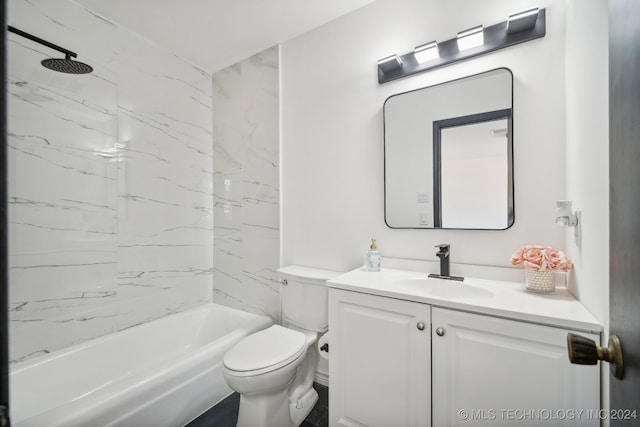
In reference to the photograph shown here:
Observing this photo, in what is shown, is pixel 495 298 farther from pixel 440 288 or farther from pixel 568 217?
pixel 568 217

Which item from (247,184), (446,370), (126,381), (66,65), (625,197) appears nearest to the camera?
(625,197)

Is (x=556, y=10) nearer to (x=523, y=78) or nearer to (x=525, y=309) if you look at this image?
(x=523, y=78)

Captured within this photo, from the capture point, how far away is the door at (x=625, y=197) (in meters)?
0.41

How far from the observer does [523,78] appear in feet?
4.47

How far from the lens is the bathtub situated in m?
1.24

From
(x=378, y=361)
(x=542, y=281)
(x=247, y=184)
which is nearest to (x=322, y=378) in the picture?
(x=378, y=361)

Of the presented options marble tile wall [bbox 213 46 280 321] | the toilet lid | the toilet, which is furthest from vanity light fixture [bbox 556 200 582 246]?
marble tile wall [bbox 213 46 280 321]

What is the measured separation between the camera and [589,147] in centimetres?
98

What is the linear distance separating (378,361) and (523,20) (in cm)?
176

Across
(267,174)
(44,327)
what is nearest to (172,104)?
(267,174)

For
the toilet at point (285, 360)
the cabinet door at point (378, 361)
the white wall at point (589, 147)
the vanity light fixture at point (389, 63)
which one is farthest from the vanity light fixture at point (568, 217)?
the toilet at point (285, 360)

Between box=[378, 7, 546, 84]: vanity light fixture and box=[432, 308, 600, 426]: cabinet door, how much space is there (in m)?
1.34

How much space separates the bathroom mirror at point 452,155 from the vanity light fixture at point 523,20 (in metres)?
0.18

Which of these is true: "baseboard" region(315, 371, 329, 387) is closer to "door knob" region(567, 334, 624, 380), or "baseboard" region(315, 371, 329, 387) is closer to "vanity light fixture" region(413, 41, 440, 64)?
"door knob" region(567, 334, 624, 380)
